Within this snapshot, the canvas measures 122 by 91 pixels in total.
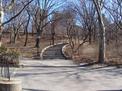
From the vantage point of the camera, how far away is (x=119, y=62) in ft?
89.2

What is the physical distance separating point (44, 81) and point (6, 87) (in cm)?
450

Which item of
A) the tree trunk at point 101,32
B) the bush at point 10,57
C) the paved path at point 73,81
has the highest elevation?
the tree trunk at point 101,32

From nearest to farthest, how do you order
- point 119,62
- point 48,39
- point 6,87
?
1. point 6,87
2. point 119,62
3. point 48,39

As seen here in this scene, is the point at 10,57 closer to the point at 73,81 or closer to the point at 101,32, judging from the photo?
the point at 101,32

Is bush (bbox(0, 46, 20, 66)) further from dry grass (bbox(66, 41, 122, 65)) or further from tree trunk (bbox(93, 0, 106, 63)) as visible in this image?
dry grass (bbox(66, 41, 122, 65))

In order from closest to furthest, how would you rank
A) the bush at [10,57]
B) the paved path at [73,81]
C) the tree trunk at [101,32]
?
the paved path at [73,81] → the bush at [10,57] → the tree trunk at [101,32]

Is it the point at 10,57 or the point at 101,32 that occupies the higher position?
the point at 101,32

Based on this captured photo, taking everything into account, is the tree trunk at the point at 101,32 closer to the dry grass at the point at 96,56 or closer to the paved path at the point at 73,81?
the dry grass at the point at 96,56

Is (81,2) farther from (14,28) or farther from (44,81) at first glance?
(44,81)

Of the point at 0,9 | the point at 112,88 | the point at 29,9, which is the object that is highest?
the point at 29,9

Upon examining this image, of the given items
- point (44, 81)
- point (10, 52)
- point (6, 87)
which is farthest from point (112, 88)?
point (10, 52)

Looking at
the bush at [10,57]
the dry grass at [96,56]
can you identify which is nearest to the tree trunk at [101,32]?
the dry grass at [96,56]

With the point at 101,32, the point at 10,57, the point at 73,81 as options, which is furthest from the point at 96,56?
the point at 73,81

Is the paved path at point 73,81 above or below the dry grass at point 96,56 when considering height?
below
